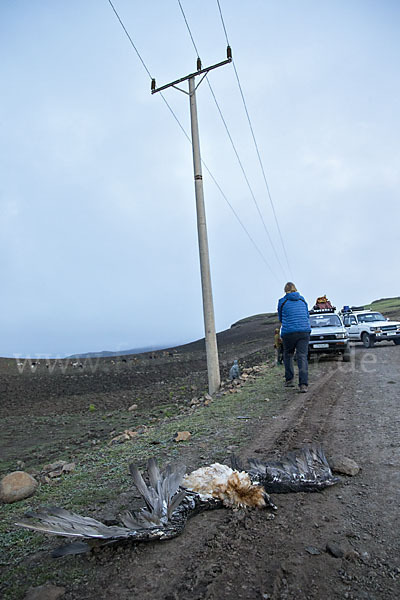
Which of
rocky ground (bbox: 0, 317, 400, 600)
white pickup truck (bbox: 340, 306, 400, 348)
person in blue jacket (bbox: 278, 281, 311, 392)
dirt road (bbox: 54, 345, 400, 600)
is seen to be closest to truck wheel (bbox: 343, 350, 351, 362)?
white pickup truck (bbox: 340, 306, 400, 348)

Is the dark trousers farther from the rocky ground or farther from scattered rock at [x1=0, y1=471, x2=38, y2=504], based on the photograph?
scattered rock at [x1=0, y1=471, x2=38, y2=504]

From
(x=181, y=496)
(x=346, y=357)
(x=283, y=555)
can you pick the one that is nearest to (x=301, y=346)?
(x=181, y=496)

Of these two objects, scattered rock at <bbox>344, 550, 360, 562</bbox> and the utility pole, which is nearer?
scattered rock at <bbox>344, 550, 360, 562</bbox>

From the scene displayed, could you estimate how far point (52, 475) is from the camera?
14.8 feet

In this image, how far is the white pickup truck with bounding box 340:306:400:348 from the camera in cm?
1897

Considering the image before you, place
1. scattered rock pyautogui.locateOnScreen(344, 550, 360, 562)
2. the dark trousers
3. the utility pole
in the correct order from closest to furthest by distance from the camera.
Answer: scattered rock pyautogui.locateOnScreen(344, 550, 360, 562), the dark trousers, the utility pole

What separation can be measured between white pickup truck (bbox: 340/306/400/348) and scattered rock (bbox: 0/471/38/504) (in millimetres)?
18381

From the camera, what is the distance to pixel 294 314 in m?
7.71

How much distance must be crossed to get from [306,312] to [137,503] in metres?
5.63

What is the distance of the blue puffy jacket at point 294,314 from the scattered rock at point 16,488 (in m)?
5.36

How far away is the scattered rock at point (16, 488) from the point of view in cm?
367

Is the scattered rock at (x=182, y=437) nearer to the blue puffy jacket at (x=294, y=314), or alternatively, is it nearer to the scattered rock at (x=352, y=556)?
the scattered rock at (x=352, y=556)

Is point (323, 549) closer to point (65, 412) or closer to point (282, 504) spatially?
point (282, 504)

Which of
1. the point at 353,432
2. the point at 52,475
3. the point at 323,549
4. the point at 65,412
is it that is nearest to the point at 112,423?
the point at 65,412
